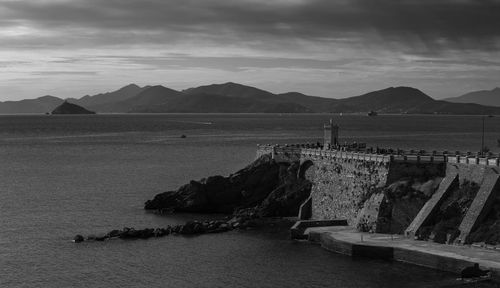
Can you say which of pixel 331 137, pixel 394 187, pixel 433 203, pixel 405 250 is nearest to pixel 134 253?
pixel 405 250

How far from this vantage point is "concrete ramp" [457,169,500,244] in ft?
181

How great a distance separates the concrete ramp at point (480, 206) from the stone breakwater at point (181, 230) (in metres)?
21.3

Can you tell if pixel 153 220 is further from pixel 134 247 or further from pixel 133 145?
pixel 133 145

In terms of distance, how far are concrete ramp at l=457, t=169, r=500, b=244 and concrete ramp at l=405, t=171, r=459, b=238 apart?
2.96 m

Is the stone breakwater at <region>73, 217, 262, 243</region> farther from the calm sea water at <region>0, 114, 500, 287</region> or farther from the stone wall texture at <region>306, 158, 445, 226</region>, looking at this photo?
the stone wall texture at <region>306, 158, 445, 226</region>

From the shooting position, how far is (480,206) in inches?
2191

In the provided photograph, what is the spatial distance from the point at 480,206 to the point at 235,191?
3067cm

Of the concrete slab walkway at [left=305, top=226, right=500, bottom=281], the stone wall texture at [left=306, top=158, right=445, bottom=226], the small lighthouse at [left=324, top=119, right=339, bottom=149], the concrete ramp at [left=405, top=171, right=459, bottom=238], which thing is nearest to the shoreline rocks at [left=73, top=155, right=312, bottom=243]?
the stone wall texture at [left=306, top=158, right=445, bottom=226]

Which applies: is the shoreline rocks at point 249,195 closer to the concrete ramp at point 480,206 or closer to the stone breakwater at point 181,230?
the stone breakwater at point 181,230

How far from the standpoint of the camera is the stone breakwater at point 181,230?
65875mm

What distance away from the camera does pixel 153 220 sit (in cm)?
7525

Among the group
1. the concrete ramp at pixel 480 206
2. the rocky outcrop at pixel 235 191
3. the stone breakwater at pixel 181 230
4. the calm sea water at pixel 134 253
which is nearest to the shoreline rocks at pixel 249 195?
the rocky outcrop at pixel 235 191

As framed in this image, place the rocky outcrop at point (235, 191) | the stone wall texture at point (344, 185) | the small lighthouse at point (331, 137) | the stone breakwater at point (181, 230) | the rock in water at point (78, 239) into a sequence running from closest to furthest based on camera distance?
the rock in water at point (78, 239) < the stone wall texture at point (344, 185) < the stone breakwater at point (181, 230) < the rocky outcrop at point (235, 191) < the small lighthouse at point (331, 137)

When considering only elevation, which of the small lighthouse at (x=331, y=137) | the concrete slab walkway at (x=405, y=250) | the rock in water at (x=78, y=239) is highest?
the small lighthouse at (x=331, y=137)
